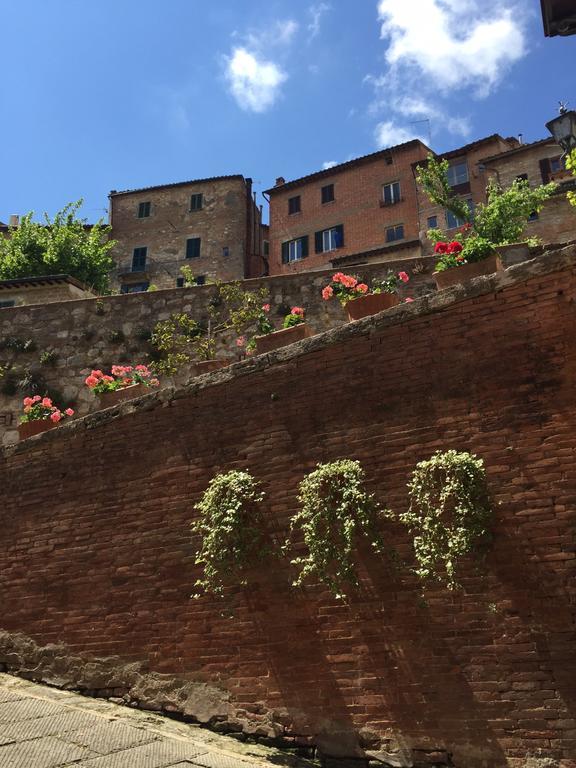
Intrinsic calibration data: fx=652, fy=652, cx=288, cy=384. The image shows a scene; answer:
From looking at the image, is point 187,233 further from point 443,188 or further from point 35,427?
point 35,427

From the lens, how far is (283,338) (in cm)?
743

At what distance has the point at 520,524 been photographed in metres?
5.19

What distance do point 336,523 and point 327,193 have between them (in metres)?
30.8

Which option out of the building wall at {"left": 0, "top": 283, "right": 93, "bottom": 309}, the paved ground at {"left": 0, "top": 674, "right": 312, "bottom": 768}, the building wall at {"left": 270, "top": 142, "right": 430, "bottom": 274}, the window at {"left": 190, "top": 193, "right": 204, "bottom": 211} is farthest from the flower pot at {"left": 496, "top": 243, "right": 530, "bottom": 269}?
the window at {"left": 190, "top": 193, "right": 204, "bottom": 211}

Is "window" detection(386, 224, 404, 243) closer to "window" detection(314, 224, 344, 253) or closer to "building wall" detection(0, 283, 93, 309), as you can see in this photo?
"window" detection(314, 224, 344, 253)

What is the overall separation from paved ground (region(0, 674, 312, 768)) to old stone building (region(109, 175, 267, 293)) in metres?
28.8

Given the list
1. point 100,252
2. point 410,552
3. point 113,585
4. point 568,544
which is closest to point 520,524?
point 568,544

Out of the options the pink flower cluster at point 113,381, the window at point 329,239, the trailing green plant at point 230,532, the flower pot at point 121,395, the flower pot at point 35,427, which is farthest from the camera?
the window at point 329,239

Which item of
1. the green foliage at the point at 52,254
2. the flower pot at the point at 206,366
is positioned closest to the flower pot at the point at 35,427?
the flower pot at the point at 206,366

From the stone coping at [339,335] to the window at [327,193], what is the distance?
28574 mm

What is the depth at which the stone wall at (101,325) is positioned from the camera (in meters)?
13.0

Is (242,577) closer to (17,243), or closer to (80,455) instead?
(80,455)

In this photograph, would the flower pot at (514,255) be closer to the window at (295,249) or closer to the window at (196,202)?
the window at (295,249)

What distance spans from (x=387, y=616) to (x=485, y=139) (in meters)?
30.4
